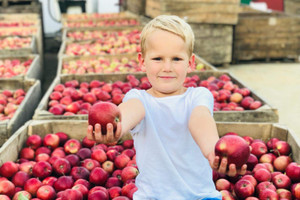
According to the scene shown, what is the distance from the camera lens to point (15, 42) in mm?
6438

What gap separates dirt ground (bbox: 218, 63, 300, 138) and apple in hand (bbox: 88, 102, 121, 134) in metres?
3.46

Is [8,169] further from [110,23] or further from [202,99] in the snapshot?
[110,23]

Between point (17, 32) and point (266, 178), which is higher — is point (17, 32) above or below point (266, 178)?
above

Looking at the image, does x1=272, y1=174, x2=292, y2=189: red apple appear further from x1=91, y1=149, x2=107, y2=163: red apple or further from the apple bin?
x1=91, y1=149, x2=107, y2=163: red apple

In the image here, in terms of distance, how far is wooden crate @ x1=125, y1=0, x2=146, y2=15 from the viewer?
31.3 feet

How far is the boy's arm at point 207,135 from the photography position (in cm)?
115

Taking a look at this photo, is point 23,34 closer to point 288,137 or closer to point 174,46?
point 288,137

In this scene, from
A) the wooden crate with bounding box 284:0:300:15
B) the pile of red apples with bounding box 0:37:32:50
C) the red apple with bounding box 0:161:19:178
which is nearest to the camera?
the red apple with bounding box 0:161:19:178

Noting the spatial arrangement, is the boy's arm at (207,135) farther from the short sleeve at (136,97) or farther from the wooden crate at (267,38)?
the wooden crate at (267,38)

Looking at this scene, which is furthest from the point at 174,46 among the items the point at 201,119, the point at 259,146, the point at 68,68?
the point at 68,68

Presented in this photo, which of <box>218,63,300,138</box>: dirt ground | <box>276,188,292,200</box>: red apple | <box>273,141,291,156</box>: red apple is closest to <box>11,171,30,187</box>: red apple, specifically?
<box>276,188,292,200</box>: red apple

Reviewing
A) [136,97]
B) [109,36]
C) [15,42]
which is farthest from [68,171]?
[109,36]


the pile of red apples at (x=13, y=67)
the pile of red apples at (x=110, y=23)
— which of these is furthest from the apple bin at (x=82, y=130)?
the pile of red apples at (x=110, y=23)

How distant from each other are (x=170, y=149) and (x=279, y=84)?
534 cm
